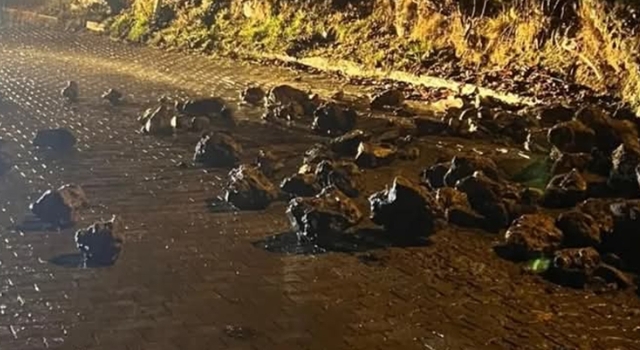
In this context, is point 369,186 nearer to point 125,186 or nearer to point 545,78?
point 125,186

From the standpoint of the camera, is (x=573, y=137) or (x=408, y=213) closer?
(x=408, y=213)

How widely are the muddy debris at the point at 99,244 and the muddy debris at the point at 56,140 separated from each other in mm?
4575

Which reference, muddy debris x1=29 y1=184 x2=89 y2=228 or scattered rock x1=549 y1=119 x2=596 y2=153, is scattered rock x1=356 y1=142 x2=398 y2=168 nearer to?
scattered rock x1=549 y1=119 x2=596 y2=153

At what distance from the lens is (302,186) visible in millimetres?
10398

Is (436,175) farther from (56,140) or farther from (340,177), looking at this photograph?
(56,140)

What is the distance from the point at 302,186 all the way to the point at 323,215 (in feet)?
5.06

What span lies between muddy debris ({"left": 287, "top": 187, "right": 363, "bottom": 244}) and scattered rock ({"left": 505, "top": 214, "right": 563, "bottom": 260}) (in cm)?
145

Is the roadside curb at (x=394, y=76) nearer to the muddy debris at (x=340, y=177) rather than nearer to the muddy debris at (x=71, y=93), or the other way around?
the muddy debris at (x=340, y=177)

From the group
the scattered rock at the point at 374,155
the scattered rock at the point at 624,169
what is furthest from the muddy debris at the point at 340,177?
the scattered rock at the point at 624,169

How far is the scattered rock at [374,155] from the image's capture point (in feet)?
38.7

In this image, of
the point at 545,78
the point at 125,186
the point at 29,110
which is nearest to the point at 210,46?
the point at 29,110

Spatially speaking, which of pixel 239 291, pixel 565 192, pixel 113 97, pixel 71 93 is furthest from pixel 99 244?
pixel 71 93

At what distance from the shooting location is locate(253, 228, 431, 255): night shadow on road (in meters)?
8.61

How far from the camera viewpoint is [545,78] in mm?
15531
